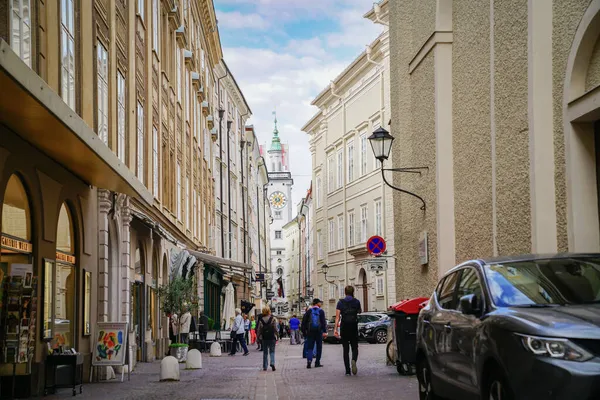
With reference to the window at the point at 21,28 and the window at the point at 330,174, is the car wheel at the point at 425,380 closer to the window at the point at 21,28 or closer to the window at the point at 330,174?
the window at the point at 21,28

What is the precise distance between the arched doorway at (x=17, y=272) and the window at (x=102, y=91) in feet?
18.8

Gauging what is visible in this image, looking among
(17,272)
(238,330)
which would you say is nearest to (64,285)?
(17,272)

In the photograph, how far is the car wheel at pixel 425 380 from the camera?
10.8 metres

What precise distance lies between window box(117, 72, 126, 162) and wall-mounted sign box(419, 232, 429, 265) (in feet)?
25.4

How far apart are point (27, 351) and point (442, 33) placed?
10.1m

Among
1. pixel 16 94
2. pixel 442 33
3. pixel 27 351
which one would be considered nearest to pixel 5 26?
pixel 16 94

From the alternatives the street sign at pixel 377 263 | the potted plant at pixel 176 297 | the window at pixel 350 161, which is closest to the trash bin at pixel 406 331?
the street sign at pixel 377 263

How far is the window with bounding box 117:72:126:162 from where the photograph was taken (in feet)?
75.9

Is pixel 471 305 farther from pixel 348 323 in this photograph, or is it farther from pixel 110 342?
pixel 110 342

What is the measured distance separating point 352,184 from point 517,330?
164 feet

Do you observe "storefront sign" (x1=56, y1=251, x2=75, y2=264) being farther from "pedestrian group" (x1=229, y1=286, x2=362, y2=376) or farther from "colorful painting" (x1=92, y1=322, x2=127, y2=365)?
"pedestrian group" (x1=229, y1=286, x2=362, y2=376)

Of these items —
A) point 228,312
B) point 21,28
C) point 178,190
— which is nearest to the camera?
point 21,28

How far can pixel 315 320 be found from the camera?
2362cm

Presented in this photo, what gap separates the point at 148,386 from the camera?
57.7ft
